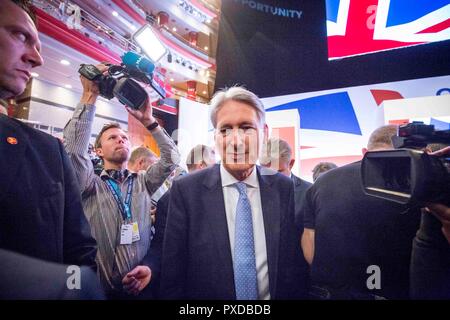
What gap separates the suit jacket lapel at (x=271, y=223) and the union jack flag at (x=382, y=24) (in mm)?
1722

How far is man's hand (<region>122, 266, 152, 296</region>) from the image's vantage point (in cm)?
100

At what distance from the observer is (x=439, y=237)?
57cm

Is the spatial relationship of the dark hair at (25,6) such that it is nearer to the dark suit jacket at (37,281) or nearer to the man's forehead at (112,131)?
the dark suit jacket at (37,281)

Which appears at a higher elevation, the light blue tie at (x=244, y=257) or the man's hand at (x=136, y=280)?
the light blue tie at (x=244, y=257)

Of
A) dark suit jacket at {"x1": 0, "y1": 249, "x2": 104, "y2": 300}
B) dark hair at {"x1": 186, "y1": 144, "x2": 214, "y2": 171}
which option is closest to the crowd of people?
dark suit jacket at {"x1": 0, "y1": 249, "x2": 104, "y2": 300}

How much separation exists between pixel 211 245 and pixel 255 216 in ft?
0.59

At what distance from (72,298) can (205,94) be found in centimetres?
1331

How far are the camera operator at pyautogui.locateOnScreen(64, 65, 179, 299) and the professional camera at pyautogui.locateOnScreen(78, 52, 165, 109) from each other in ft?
0.11

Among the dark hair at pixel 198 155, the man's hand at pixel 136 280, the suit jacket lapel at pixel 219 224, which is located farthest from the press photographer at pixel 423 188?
the dark hair at pixel 198 155

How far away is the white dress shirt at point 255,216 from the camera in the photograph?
0.79m

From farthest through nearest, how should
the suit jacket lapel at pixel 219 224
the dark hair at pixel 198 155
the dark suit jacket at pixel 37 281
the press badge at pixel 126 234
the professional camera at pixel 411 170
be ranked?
the dark hair at pixel 198 155, the press badge at pixel 126 234, the suit jacket lapel at pixel 219 224, the professional camera at pixel 411 170, the dark suit jacket at pixel 37 281

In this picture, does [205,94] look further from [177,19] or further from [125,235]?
[125,235]

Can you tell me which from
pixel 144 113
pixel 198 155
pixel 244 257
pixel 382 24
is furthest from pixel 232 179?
pixel 382 24
